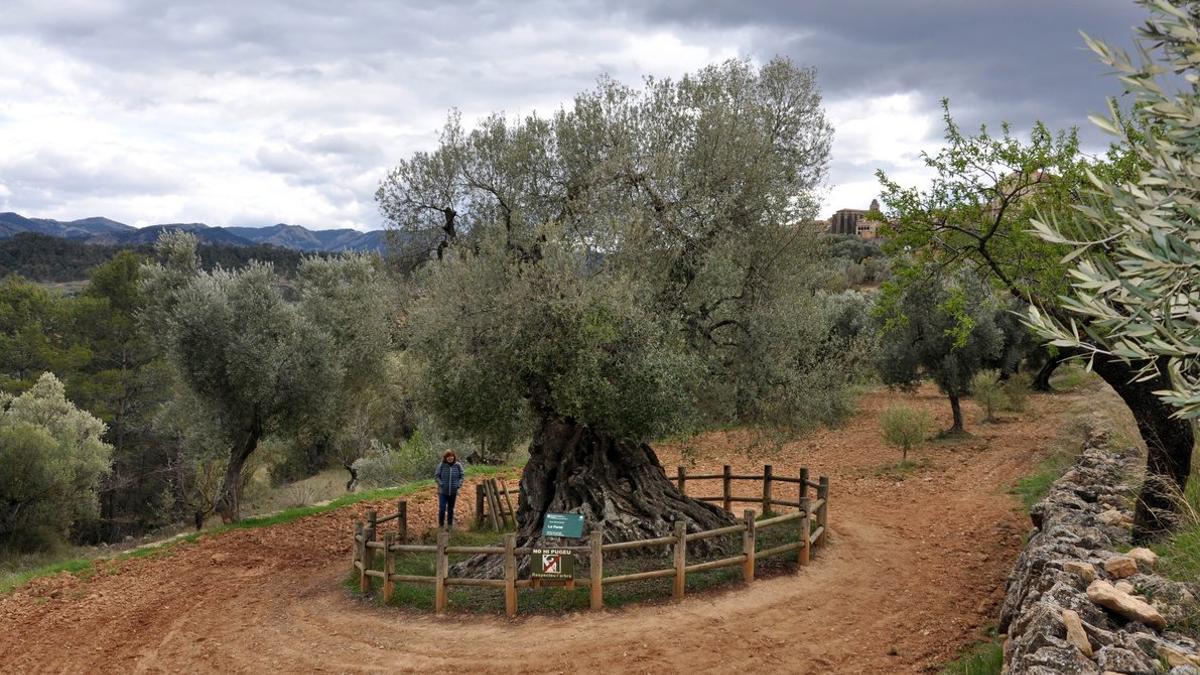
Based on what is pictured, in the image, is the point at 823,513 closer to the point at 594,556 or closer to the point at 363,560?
the point at 594,556

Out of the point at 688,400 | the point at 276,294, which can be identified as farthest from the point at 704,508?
the point at 276,294

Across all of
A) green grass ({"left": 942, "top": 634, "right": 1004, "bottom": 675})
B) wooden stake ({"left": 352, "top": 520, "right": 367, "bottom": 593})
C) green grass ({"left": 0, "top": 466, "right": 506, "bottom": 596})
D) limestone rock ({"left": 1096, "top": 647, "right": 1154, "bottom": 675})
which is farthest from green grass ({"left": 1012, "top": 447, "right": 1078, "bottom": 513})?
green grass ({"left": 0, "top": 466, "right": 506, "bottom": 596})

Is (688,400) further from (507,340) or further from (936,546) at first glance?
(936,546)

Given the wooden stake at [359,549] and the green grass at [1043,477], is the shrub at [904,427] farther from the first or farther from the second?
the wooden stake at [359,549]

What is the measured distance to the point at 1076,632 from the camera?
611 centimetres

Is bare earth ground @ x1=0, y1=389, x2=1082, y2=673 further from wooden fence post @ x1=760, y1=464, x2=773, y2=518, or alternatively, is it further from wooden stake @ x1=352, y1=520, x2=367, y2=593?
wooden fence post @ x1=760, y1=464, x2=773, y2=518

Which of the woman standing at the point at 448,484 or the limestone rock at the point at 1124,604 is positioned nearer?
the limestone rock at the point at 1124,604

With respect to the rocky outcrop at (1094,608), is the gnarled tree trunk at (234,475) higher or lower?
lower

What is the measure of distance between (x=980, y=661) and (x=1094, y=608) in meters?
2.14

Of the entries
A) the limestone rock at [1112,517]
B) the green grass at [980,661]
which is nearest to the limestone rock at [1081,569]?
the green grass at [980,661]

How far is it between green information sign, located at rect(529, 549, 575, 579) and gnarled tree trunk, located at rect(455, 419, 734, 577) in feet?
5.85

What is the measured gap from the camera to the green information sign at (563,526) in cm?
1245

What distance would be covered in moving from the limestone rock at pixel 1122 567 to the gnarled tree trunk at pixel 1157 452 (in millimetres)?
1835

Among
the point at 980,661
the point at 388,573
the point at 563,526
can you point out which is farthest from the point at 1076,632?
the point at 388,573
